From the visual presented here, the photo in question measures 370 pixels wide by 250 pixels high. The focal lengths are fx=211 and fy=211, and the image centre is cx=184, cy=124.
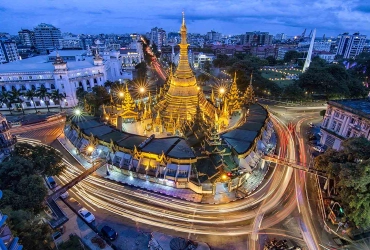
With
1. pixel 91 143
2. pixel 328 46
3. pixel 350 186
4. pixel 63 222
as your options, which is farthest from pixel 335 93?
pixel 328 46

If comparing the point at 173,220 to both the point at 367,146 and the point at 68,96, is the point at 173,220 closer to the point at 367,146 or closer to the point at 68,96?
the point at 367,146

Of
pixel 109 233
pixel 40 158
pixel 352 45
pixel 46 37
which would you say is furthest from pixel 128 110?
pixel 352 45

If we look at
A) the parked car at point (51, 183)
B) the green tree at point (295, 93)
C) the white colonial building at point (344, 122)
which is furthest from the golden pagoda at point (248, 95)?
the parked car at point (51, 183)

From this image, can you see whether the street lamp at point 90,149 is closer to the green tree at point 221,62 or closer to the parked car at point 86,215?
the parked car at point 86,215

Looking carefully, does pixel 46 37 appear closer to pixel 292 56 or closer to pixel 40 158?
pixel 40 158

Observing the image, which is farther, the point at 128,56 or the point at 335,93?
the point at 128,56
